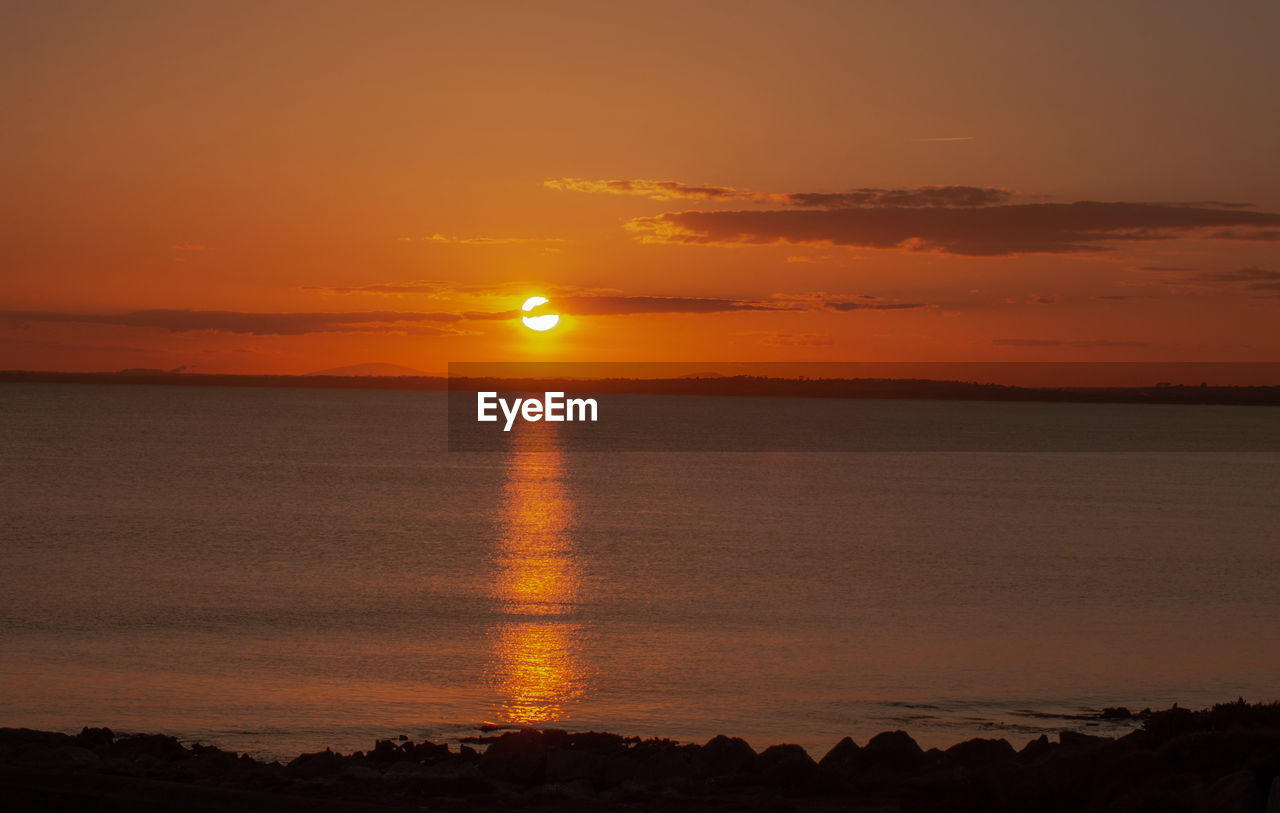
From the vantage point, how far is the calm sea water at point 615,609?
17.9 meters

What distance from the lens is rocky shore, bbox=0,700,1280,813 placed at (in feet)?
30.0

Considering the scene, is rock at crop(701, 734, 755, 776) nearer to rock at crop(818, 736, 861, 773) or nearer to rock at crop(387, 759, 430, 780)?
rock at crop(818, 736, 861, 773)

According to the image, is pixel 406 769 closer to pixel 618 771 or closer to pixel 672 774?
pixel 618 771

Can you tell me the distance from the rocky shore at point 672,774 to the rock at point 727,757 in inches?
0.7

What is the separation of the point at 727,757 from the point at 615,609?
14.9 meters

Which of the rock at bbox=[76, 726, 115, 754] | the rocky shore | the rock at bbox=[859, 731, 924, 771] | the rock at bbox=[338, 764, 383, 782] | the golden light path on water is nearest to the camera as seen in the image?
the rocky shore

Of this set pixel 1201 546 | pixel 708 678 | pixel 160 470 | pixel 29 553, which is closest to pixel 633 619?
pixel 708 678

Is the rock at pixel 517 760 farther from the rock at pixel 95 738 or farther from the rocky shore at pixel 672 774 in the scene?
the rock at pixel 95 738

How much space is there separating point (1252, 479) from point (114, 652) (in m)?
81.7

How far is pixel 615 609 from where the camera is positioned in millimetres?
27828

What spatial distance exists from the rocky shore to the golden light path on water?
12.6ft

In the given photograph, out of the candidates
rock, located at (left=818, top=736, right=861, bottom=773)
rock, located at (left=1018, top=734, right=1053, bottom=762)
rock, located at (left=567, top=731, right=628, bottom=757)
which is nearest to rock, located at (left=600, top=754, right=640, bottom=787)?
rock, located at (left=567, top=731, right=628, bottom=757)

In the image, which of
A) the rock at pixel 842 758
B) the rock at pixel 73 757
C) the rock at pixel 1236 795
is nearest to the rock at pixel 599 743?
the rock at pixel 842 758

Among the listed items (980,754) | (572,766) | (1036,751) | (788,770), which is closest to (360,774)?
(572,766)
